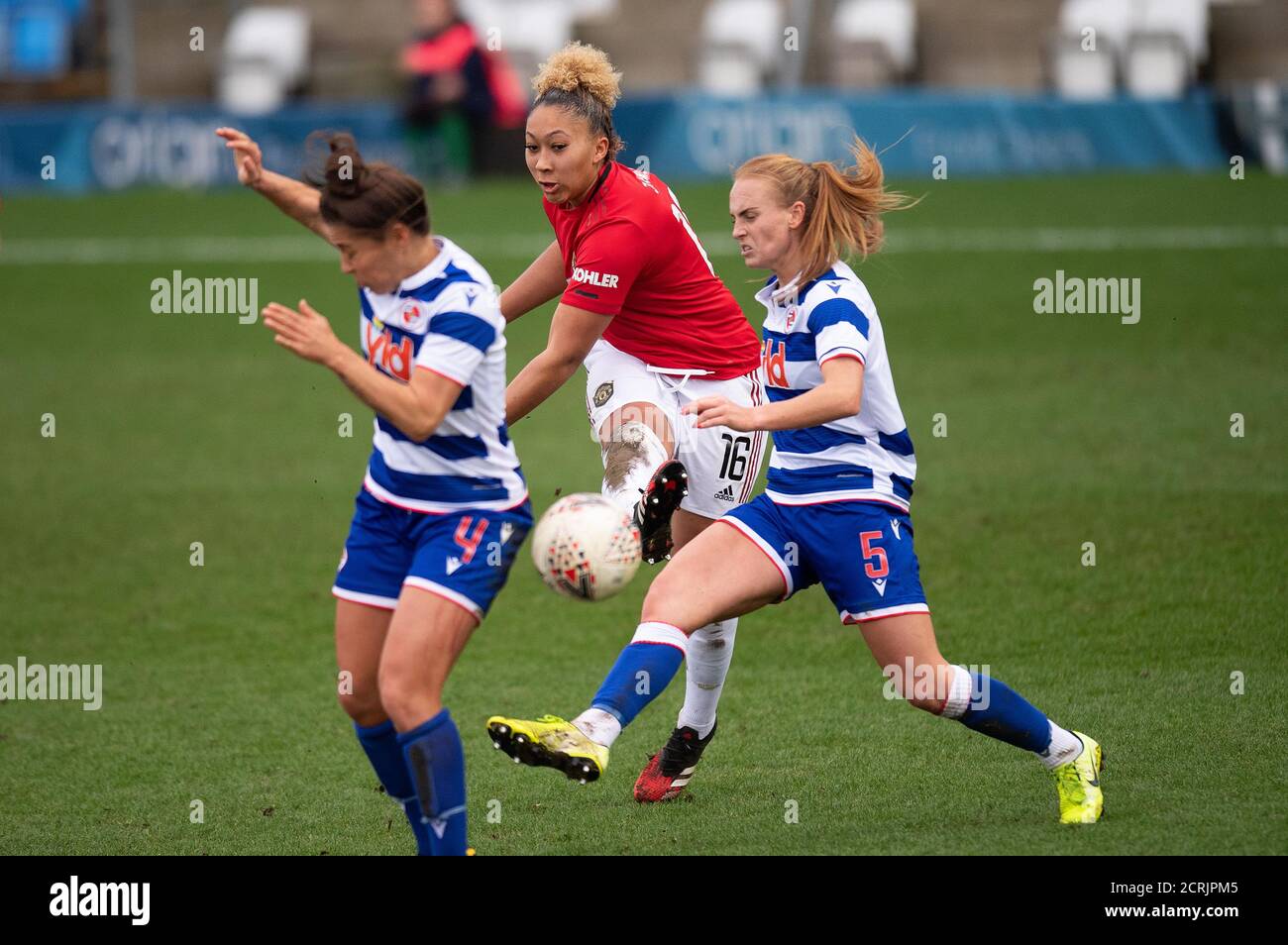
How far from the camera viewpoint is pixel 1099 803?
570 centimetres

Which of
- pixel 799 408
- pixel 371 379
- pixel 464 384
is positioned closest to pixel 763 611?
pixel 799 408

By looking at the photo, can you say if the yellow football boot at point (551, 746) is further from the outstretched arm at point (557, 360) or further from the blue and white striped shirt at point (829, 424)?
the outstretched arm at point (557, 360)

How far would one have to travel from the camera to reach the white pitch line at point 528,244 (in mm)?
17234

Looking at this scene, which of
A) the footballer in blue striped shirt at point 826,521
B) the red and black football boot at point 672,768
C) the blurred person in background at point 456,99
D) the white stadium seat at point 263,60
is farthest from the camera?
the white stadium seat at point 263,60

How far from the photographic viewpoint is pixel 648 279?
20.9 ft

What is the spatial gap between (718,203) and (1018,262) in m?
4.61

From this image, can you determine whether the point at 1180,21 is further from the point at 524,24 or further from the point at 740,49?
the point at 524,24

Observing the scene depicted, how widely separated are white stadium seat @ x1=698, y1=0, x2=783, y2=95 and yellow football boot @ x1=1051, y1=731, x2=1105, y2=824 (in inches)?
842

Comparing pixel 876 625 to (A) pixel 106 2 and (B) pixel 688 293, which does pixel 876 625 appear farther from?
(A) pixel 106 2

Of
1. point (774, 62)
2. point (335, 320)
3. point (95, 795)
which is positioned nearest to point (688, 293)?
point (95, 795)

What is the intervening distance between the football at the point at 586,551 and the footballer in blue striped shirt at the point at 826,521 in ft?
0.89

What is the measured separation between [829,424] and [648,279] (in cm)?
115

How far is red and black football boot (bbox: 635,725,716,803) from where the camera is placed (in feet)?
20.6

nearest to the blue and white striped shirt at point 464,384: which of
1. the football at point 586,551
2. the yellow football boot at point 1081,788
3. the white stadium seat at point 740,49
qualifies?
the football at point 586,551
